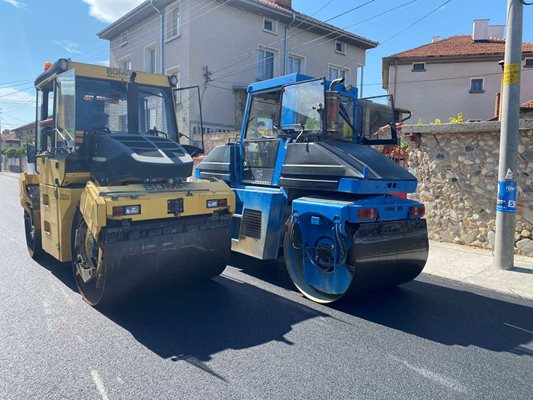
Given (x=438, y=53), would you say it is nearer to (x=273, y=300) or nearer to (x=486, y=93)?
(x=486, y=93)

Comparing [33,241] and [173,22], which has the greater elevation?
[173,22]

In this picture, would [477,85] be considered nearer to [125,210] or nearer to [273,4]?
[273,4]

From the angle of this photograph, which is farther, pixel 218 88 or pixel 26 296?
pixel 218 88

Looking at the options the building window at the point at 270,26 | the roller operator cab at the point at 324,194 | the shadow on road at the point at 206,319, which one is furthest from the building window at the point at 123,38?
the shadow on road at the point at 206,319

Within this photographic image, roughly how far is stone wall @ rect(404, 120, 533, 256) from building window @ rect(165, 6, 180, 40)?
45.8 ft

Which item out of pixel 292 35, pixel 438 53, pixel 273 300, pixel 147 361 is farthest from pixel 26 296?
pixel 438 53

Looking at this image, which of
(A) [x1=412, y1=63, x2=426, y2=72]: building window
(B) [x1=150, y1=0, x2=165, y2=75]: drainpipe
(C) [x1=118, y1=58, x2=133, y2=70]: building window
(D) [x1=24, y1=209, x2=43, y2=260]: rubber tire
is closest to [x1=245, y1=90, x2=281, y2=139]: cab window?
(D) [x1=24, y1=209, x2=43, y2=260]: rubber tire

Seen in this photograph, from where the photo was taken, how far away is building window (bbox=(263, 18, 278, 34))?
2145cm

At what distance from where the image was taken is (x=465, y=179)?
8508 mm

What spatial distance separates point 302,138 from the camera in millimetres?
5922

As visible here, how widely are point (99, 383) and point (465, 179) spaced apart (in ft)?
24.6

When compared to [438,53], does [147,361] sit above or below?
below

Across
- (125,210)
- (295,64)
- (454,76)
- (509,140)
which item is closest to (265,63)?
(295,64)

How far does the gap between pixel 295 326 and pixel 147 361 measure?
1.54 m
